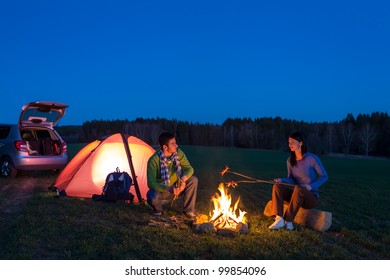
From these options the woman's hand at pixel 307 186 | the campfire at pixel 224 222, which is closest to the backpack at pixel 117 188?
the campfire at pixel 224 222

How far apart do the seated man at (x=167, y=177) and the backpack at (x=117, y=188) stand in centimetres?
152

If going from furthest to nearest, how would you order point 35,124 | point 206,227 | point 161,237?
point 35,124, point 206,227, point 161,237

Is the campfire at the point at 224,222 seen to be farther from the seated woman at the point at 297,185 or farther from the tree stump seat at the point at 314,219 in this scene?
the tree stump seat at the point at 314,219

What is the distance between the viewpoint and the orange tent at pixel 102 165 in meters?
9.25

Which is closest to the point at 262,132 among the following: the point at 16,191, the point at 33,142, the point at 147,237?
the point at 33,142

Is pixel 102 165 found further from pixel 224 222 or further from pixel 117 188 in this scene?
pixel 224 222

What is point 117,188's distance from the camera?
8.50m

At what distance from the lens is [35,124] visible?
12.9 meters

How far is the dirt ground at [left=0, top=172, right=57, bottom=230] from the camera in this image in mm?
7415

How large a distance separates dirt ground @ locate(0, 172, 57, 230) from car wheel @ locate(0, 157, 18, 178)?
0.85ft

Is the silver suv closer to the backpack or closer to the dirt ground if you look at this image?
the dirt ground
